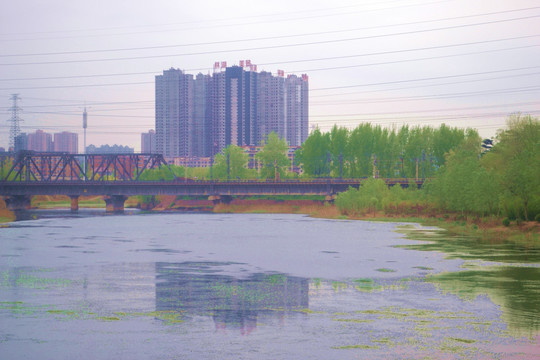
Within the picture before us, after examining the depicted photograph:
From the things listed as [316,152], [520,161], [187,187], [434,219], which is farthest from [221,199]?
[520,161]

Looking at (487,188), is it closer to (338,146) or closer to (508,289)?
(508,289)

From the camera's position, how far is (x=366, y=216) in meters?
125

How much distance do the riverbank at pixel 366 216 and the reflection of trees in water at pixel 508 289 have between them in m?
27.2

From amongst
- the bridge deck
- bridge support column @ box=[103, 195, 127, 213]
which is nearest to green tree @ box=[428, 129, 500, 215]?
the bridge deck

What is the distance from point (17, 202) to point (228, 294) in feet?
534

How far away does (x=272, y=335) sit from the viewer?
24.2 m

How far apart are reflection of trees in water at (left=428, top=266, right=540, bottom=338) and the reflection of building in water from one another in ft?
28.5

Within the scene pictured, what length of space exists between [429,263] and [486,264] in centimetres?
407

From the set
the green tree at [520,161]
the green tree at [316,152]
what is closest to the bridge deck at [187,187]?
the green tree at [316,152]

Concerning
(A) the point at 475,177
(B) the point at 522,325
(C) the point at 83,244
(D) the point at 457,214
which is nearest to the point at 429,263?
(B) the point at 522,325

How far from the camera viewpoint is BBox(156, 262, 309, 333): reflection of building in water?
93.6 ft

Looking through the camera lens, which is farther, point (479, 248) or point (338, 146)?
point (338, 146)

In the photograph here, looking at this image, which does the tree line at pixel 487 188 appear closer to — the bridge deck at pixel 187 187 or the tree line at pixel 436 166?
the tree line at pixel 436 166

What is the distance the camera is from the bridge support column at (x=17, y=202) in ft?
584
